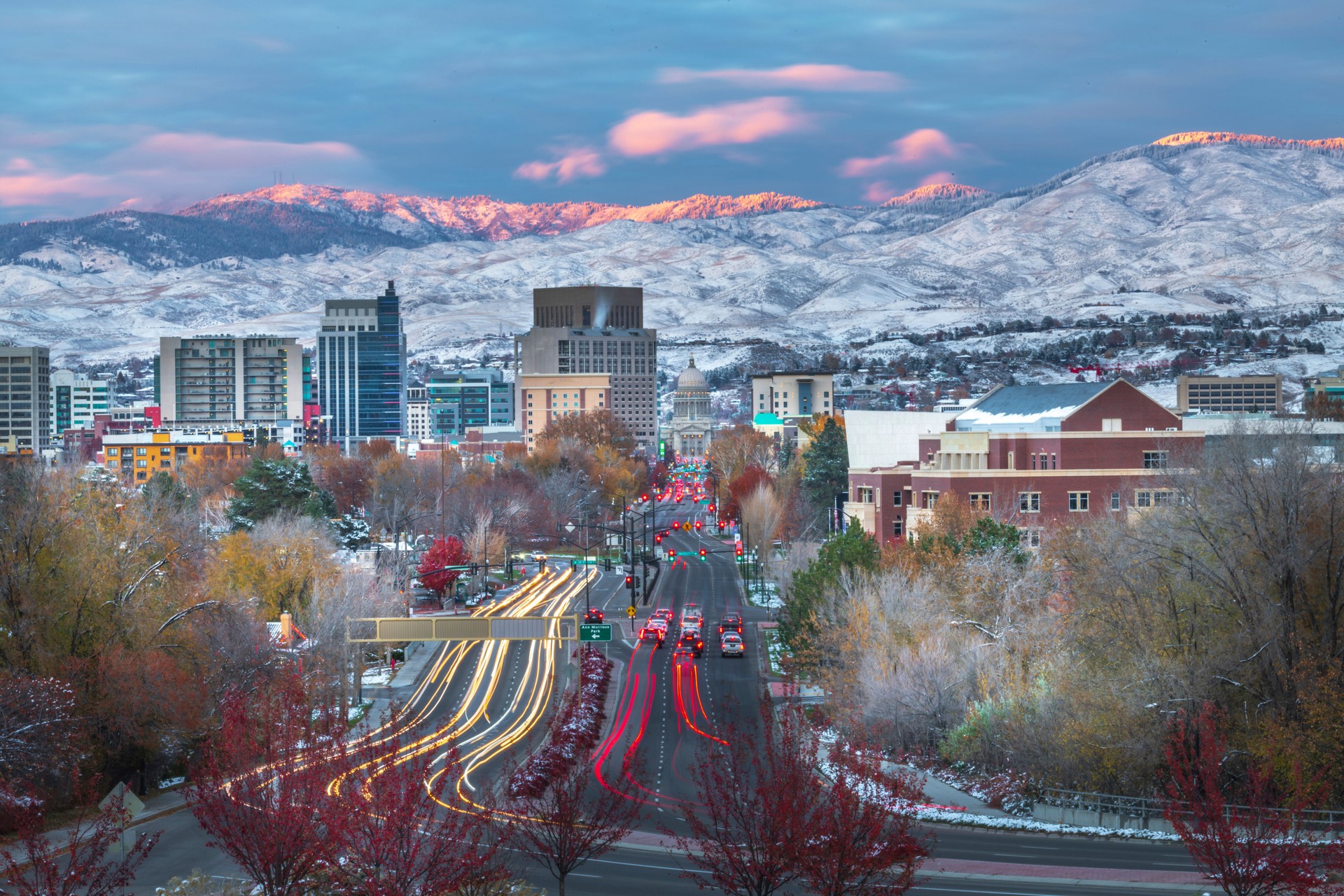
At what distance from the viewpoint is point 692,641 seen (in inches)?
3519

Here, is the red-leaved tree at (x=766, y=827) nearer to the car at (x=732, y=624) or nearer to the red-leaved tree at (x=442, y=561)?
the car at (x=732, y=624)

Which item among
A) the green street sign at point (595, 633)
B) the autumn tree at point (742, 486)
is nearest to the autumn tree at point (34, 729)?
the green street sign at point (595, 633)

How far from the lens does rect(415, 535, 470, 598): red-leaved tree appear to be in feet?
342

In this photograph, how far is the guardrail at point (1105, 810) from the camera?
4862cm

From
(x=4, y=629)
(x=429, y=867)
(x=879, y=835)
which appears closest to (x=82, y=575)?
(x=4, y=629)

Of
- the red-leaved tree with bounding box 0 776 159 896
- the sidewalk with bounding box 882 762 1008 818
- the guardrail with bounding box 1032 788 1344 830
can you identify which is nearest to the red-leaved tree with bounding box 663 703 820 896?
the red-leaved tree with bounding box 0 776 159 896

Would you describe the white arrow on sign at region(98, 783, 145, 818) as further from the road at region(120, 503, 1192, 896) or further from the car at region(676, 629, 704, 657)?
the car at region(676, 629, 704, 657)

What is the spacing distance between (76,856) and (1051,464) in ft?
205

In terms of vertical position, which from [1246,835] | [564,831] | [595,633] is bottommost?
[1246,835]

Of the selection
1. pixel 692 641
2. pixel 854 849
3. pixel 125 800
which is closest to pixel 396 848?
pixel 854 849

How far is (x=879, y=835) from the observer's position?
3697cm

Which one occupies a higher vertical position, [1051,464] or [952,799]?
[1051,464]

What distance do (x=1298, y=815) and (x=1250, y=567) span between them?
12532mm

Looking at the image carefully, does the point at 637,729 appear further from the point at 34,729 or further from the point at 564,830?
the point at 564,830
